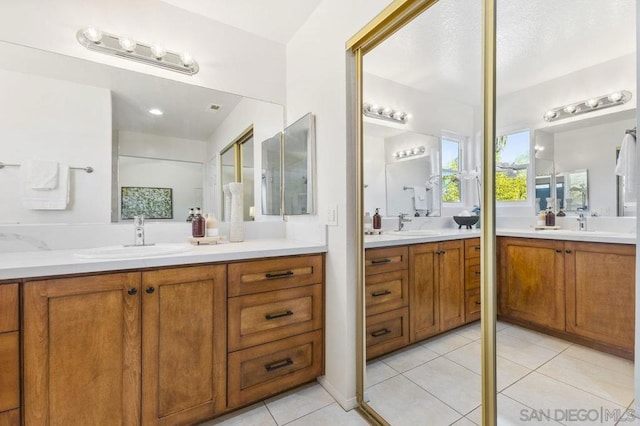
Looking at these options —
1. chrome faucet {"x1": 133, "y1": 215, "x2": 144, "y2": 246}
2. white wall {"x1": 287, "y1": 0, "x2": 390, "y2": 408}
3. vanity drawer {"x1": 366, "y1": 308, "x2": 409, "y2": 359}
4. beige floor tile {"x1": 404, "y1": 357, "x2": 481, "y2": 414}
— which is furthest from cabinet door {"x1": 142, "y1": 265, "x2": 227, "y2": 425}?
beige floor tile {"x1": 404, "y1": 357, "x2": 481, "y2": 414}

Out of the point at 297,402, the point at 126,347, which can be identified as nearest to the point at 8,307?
the point at 126,347

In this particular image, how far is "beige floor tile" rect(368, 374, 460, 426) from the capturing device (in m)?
1.40

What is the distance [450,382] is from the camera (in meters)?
1.42

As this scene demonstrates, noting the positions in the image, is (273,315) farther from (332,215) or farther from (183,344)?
(332,215)

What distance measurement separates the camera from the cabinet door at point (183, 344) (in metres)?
1.32

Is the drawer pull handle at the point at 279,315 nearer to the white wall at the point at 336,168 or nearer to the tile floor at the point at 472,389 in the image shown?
the white wall at the point at 336,168

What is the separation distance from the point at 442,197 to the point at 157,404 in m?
1.85

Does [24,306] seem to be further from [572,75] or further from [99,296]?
[572,75]

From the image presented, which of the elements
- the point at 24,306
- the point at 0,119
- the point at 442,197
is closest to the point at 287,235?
the point at 442,197

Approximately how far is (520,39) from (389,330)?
5.28ft

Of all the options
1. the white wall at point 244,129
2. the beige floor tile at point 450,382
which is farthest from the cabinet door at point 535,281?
the white wall at point 244,129

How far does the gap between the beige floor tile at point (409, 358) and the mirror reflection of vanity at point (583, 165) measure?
3.35 feet

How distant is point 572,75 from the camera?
1068 mm

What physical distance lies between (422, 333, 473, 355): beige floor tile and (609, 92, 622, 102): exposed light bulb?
1037 millimetres
